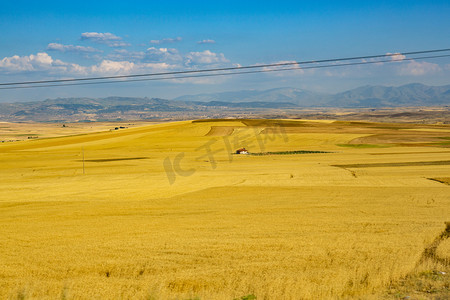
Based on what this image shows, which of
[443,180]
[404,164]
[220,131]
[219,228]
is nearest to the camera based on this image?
[219,228]

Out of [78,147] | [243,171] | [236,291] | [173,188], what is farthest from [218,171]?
[78,147]

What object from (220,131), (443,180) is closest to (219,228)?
(443,180)

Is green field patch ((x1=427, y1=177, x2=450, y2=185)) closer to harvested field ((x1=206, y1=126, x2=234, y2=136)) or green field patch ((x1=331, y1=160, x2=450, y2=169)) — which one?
green field patch ((x1=331, y1=160, x2=450, y2=169))

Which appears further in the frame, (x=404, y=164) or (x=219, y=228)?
(x=404, y=164)

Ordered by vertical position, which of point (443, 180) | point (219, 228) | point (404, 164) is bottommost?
point (404, 164)

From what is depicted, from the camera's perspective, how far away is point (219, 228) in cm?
2128

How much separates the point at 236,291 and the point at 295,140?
66.8 metres

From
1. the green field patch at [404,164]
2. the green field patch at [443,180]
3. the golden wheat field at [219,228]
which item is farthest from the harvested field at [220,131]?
the green field patch at [443,180]

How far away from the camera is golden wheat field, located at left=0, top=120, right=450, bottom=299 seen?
14430mm

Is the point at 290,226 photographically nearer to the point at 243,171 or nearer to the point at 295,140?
the point at 243,171

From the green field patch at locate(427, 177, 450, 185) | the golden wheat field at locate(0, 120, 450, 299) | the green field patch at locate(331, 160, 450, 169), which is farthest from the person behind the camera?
the green field patch at locate(331, 160, 450, 169)

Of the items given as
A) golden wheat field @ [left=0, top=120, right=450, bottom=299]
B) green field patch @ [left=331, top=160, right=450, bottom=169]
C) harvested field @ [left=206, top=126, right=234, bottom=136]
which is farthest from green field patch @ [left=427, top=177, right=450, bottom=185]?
harvested field @ [left=206, top=126, right=234, bottom=136]

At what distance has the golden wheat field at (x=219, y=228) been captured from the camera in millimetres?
14430

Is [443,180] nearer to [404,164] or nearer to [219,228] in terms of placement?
[404,164]
